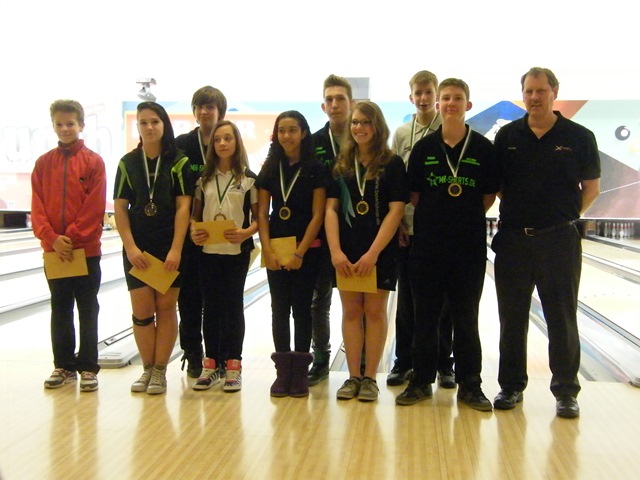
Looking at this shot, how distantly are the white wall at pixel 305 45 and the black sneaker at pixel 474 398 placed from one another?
4.20 metres

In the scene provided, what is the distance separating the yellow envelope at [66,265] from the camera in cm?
238

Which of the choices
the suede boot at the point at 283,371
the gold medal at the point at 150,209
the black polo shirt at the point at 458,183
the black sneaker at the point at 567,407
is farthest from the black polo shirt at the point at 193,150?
the black sneaker at the point at 567,407

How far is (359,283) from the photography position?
7.37ft

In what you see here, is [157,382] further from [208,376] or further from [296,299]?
[296,299]

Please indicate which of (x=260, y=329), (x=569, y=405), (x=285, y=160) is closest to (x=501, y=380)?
(x=569, y=405)

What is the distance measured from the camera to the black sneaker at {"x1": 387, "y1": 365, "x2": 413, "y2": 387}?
2459 millimetres

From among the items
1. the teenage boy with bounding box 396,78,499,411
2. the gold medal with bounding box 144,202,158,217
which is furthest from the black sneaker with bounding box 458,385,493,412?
the gold medal with bounding box 144,202,158,217

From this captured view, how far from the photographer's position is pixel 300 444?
1848 mm

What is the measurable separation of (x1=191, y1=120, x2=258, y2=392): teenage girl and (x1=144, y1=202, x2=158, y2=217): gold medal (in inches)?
6.1

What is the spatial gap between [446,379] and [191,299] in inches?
41.6

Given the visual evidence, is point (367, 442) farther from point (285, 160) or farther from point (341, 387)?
point (285, 160)

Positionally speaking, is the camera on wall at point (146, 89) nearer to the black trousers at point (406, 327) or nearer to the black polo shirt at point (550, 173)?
the black trousers at point (406, 327)

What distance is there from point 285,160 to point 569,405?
1336 mm

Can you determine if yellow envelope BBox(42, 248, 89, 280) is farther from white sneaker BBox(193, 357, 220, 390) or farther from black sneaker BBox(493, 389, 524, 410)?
black sneaker BBox(493, 389, 524, 410)
